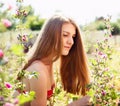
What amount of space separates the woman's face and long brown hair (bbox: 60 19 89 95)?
0.36 feet

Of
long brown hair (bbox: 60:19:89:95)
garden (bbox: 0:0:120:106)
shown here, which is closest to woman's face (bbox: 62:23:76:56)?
long brown hair (bbox: 60:19:89:95)

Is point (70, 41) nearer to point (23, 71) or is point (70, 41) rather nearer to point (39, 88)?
point (39, 88)

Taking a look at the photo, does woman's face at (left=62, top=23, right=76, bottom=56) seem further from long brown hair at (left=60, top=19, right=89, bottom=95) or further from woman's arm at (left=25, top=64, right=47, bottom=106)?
woman's arm at (left=25, top=64, right=47, bottom=106)

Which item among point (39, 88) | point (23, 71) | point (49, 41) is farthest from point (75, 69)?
point (23, 71)

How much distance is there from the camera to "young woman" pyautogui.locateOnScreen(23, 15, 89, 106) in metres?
3.48

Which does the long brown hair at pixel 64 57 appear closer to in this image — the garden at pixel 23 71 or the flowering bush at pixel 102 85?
the garden at pixel 23 71

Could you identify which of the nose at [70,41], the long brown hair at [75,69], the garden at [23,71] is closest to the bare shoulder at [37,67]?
the garden at [23,71]

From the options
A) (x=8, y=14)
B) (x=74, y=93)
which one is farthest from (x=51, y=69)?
(x=8, y=14)

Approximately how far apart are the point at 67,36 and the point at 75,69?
491 mm

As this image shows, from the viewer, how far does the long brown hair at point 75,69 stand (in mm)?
3842

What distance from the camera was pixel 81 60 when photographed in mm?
3906

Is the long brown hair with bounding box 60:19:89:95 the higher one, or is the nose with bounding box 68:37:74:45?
the nose with bounding box 68:37:74:45

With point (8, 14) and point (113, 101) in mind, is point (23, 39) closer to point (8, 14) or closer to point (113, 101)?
point (113, 101)

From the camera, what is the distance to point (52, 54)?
3.64m
